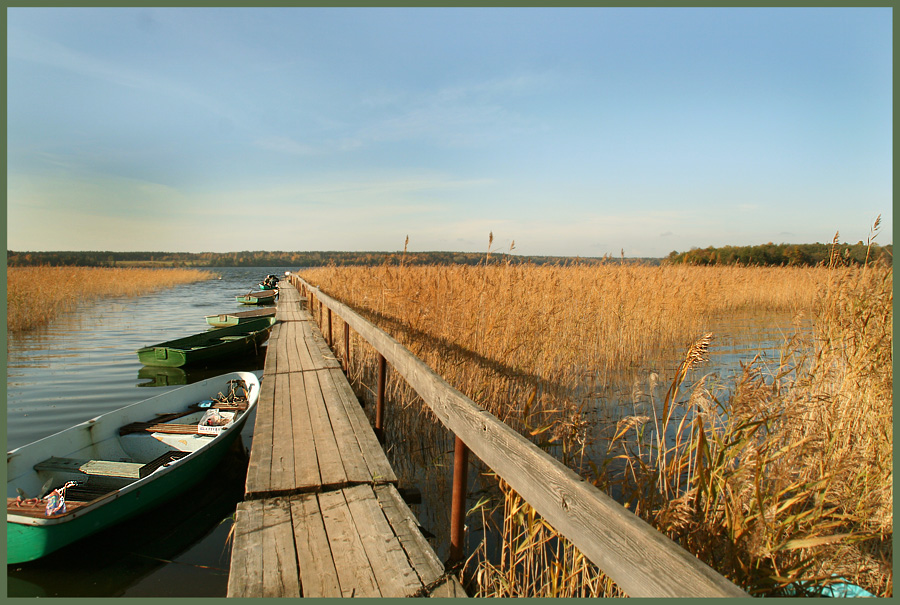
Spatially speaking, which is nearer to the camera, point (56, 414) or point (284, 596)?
point (284, 596)

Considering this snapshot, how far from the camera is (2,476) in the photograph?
10.6 ft

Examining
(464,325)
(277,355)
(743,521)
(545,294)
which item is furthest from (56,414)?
(743,521)

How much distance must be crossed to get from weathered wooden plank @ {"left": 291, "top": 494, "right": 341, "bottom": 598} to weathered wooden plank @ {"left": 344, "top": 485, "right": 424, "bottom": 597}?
181 millimetres

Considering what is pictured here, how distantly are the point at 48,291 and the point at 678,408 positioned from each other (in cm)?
2135

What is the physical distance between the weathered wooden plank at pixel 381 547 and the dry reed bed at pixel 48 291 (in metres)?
16.2

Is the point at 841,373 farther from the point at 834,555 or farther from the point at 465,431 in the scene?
the point at 465,431

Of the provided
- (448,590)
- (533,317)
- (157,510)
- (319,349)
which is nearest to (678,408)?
(533,317)

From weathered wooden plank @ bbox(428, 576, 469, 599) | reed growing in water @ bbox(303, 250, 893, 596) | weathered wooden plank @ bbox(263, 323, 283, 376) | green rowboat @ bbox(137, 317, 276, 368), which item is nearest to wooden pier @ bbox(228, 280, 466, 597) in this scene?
weathered wooden plank @ bbox(428, 576, 469, 599)

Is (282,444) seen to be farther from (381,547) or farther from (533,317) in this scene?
(533,317)

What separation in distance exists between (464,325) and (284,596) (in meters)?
3.62

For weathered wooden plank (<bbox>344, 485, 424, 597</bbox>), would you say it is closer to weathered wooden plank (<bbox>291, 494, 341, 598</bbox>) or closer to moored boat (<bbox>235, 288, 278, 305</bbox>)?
weathered wooden plank (<bbox>291, 494, 341, 598</bbox>)

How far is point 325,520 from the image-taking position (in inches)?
99.5

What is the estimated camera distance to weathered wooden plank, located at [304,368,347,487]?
301 centimetres

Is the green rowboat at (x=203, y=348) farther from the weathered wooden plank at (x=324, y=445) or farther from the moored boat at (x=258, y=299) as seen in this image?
the moored boat at (x=258, y=299)
